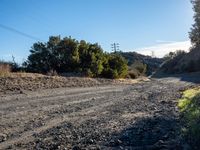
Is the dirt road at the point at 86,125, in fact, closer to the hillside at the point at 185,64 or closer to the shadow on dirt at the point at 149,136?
the shadow on dirt at the point at 149,136

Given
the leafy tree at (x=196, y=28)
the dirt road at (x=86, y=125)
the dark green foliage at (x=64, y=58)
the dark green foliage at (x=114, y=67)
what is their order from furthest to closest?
1. the leafy tree at (x=196, y=28)
2. the dark green foliage at (x=114, y=67)
3. the dark green foliage at (x=64, y=58)
4. the dirt road at (x=86, y=125)

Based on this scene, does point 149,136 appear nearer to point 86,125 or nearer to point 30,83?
point 86,125

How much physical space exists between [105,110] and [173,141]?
6302mm

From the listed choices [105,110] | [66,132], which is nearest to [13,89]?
[105,110]

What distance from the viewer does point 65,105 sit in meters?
17.2

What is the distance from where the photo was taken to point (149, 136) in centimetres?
1029

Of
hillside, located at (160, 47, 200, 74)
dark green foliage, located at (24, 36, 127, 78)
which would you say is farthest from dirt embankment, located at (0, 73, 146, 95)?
hillside, located at (160, 47, 200, 74)

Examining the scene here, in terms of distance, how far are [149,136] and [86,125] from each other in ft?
7.61

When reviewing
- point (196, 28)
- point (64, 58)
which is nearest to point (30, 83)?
point (64, 58)

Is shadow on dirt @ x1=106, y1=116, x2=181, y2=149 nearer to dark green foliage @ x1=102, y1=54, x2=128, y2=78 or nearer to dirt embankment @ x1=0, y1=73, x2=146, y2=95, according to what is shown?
dirt embankment @ x1=0, y1=73, x2=146, y2=95

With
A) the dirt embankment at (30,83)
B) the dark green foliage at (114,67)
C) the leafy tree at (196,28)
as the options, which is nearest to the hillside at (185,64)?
the leafy tree at (196,28)

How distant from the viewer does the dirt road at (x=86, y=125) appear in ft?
31.4

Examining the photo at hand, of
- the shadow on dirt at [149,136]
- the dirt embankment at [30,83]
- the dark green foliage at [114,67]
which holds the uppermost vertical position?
the dark green foliage at [114,67]

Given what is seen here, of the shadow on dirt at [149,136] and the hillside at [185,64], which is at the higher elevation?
the hillside at [185,64]
